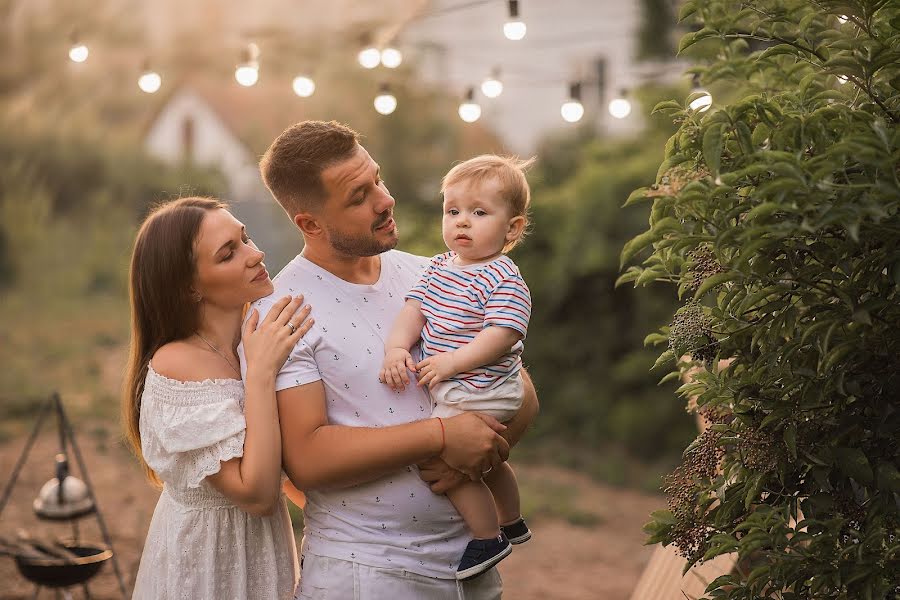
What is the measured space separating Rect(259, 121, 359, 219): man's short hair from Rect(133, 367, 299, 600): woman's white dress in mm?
417

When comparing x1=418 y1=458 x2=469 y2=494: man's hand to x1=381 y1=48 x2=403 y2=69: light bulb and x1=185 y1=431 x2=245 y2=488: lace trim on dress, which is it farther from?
x1=381 y1=48 x2=403 y2=69: light bulb

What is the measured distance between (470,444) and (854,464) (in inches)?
28.8

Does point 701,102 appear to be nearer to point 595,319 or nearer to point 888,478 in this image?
point 888,478

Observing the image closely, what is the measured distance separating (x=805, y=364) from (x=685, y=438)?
18.8ft

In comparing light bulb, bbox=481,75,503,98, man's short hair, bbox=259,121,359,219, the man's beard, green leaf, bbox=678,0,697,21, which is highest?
light bulb, bbox=481,75,503,98

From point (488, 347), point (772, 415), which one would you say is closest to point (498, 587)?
point (488, 347)

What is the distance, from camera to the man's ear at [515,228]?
7.23 feet

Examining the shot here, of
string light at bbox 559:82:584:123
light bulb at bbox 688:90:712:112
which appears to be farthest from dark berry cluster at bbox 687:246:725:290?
string light at bbox 559:82:584:123

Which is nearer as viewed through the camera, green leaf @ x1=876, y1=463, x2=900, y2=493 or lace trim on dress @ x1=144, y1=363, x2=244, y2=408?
green leaf @ x1=876, y1=463, x2=900, y2=493

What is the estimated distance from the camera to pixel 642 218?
7.00 meters

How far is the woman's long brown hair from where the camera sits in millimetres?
2107

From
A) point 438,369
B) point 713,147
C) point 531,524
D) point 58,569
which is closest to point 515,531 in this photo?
point 438,369

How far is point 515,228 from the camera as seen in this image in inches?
87.4

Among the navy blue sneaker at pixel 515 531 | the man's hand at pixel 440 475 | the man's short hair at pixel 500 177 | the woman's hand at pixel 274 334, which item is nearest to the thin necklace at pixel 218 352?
the woman's hand at pixel 274 334
